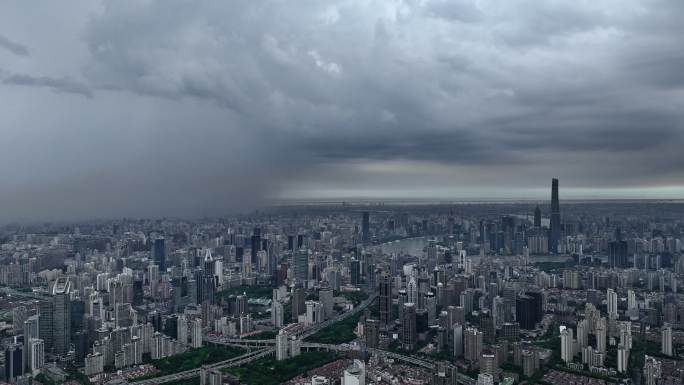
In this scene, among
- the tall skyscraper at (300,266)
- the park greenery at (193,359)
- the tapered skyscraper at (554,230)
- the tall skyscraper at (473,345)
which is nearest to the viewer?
the park greenery at (193,359)

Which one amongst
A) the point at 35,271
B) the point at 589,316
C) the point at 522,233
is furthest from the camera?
the point at 522,233

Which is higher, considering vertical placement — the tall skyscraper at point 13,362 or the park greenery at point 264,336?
the tall skyscraper at point 13,362

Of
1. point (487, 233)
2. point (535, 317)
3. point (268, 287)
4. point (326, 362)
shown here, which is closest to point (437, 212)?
point (487, 233)

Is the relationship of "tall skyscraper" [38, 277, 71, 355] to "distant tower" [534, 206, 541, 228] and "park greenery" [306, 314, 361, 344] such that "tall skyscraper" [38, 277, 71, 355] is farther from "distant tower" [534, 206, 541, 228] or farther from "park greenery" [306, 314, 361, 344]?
"distant tower" [534, 206, 541, 228]

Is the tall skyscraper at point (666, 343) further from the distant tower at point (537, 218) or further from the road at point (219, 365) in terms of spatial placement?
the distant tower at point (537, 218)

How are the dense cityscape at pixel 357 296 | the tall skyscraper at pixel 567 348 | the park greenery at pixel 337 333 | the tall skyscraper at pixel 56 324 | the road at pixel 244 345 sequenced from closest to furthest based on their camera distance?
the road at pixel 244 345 < the dense cityscape at pixel 357 296 < the tall skyscraper at pixel 567 348 < the tall skyscraper at pixel 56 324 < the park greenery at pixel 337 333

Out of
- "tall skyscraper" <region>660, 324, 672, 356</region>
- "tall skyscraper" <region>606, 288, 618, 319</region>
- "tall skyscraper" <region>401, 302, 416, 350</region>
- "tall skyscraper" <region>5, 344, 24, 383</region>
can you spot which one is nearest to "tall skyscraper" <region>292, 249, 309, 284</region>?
"tall skyscraper" <region>401, 302, 416, 350</region>

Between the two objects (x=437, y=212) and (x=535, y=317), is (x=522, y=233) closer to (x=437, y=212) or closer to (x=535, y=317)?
(x=437, y=212)

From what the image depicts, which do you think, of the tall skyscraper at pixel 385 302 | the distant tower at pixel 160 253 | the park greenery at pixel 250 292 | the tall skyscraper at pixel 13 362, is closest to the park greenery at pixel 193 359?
the tall skyscraper at pixel 13 362

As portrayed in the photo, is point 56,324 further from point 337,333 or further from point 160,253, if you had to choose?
point 160,253
